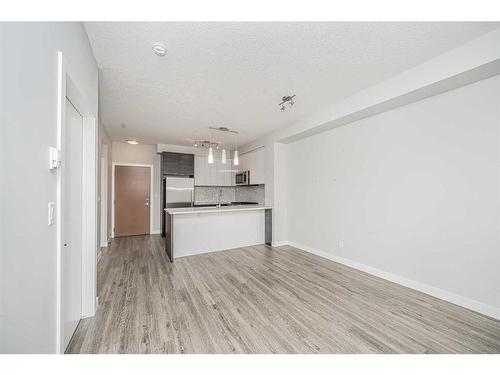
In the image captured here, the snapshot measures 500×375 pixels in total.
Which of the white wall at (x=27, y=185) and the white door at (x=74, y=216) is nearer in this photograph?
the white wall at (x=27, y=185)

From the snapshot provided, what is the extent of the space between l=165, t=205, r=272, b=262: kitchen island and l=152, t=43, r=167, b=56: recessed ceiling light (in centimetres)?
259

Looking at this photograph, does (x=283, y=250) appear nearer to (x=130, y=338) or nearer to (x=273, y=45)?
(x=130, y=338)

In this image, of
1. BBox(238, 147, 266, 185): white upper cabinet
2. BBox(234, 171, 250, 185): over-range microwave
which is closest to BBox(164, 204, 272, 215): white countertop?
BBox(238, 147, 266, 185): white upper cabinet

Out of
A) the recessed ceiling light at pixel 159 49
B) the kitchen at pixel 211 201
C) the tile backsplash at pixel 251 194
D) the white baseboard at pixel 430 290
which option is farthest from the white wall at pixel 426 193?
the recessed ceiling light at pixel 159 49

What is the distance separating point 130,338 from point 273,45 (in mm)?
2964

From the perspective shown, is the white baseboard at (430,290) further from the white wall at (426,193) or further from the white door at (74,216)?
the white door at (74,216)

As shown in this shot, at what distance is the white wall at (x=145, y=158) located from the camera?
5.78 metres

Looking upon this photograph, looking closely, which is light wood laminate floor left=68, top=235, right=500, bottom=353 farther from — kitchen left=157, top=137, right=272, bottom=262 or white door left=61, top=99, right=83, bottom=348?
kitchen left=157, top=137, right=272, bottom=262

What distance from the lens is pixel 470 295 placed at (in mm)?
2232

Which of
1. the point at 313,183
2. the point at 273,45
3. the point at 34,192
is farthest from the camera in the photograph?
the point at 313,183

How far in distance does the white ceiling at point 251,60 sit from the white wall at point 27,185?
38.7 inches

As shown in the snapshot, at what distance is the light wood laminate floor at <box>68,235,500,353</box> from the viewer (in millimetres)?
1709

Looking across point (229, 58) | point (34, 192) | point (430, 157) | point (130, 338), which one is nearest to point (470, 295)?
point (430, 157)
